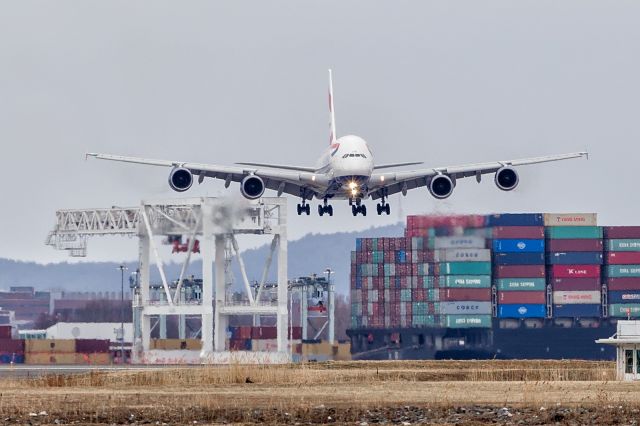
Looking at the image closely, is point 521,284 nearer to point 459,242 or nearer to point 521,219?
point 521,219

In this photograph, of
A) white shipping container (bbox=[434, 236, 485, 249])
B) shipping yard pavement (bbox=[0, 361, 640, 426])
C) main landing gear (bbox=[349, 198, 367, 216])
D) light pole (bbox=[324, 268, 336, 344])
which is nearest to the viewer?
shipping yard pavement (bbox=[0, 361, 640, 426])

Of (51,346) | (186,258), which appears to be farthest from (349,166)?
(51,346)

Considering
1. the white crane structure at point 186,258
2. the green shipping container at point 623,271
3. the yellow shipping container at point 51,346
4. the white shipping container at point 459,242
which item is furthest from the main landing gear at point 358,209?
the yellow shipping container at point 51,346

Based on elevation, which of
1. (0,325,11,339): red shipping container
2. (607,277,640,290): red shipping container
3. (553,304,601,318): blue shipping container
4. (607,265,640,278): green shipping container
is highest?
(607,265,640,278): green shipping container

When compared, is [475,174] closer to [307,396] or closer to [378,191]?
[378,191]

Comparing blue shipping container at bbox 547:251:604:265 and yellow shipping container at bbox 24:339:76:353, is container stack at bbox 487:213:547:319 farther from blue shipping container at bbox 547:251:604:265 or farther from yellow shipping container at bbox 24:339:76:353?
yellow shipping container at bbox 24:339:76:353

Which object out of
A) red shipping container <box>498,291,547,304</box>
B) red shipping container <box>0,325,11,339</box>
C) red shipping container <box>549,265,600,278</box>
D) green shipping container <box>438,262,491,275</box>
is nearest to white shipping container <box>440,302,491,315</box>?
red shipping container <box>498,291,547,304</box>
